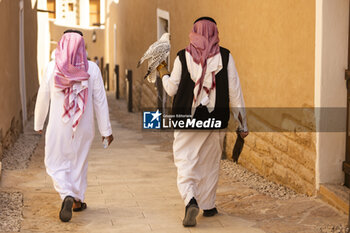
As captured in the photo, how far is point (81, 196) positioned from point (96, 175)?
1800 mm

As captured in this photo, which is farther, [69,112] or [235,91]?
[69,112]

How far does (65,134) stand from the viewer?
189 inches

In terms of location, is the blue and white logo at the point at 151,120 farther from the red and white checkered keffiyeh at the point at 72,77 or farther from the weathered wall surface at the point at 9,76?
the red and white checkered keffiyeh at the point at 72,77

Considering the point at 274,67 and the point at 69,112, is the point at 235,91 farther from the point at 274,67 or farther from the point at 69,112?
the point at 274,67

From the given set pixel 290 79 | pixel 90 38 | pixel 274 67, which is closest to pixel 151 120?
pixel 274 67

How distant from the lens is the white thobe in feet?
14.7

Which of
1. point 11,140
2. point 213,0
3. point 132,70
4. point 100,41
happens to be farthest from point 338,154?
point 100,41

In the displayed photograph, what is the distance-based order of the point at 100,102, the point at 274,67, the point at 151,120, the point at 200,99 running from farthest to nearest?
the point at 151,120
the point at 274,67
the point at 100,102
the point at 200,99

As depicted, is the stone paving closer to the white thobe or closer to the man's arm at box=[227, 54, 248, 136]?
the white thobe

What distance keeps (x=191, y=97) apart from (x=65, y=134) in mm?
1027

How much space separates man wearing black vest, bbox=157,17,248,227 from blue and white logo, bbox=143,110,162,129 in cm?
672

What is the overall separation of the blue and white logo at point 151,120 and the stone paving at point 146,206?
158 inches

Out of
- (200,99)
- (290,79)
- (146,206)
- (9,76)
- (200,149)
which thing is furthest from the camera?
(9,76)

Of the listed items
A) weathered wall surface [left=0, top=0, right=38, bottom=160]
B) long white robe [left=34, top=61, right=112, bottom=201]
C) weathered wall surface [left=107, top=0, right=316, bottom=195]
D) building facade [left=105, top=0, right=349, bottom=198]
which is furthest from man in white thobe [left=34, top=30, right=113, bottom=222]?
weathered wall surface [left=0, top=0, right=38, bottom=160]
